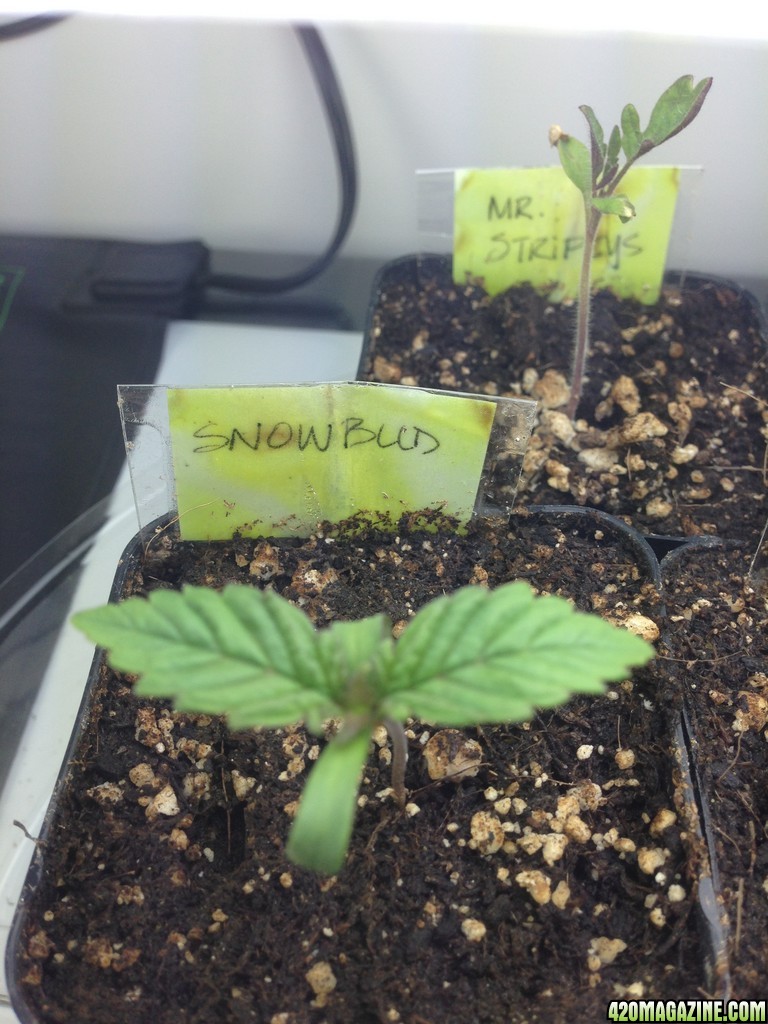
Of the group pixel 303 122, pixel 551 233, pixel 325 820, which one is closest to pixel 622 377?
pixel 551 233

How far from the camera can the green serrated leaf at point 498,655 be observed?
50 cm

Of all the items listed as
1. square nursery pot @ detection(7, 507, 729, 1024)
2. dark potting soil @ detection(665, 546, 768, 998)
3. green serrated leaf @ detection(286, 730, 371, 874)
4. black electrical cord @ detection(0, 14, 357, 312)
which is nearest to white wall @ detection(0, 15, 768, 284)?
black electrical cord @ detection(0, 14, 357, 312)

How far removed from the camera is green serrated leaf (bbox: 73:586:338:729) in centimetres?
51

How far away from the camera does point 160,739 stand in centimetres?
79

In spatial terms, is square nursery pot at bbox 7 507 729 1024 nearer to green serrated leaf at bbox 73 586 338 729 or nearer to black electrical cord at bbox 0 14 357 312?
green serrated leaf at bbox 73 586 338 729

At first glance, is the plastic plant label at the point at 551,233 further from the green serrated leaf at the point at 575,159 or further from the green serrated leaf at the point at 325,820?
the green serrated leaf at the point at 325,820

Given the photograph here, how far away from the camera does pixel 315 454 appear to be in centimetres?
87

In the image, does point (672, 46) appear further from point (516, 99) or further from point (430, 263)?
point (430, 263)

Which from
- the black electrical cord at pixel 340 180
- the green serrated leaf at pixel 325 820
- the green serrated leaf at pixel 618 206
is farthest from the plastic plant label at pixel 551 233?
the green serrated leaf at pixel 325 820

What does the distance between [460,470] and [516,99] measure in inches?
23.9

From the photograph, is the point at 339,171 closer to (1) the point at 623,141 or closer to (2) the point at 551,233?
(2) the point at 551,233

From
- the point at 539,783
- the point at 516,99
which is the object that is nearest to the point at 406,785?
the point at 539,783

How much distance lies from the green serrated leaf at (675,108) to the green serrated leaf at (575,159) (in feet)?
0.19

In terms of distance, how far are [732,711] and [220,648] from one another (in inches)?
20.5
